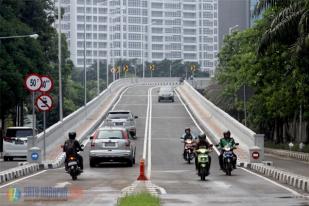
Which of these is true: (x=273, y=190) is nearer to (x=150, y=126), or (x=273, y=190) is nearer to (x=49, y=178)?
(x=49, y=178)

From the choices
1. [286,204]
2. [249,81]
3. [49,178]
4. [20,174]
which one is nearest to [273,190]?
[286,204]

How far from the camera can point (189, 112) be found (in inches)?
2867

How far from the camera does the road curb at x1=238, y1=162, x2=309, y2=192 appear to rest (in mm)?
22569

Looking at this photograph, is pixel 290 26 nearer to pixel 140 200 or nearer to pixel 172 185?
pixel 172 185

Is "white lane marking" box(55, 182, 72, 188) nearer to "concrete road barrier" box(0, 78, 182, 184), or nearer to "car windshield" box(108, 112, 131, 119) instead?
"concrete road barrier" box(0, 78, 182, 184)

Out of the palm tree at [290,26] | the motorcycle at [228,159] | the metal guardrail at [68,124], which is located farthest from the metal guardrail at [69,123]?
the palm tree at [290,26]

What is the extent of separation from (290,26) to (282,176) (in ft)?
38.7

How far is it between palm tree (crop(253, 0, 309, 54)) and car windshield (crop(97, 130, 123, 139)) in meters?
8.42

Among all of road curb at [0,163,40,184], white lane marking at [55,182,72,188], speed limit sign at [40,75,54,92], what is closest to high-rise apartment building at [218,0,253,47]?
speed limit sign at [40,75,54,92]

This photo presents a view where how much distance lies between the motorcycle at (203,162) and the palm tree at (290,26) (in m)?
9.48

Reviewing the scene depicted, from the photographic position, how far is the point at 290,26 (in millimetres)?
36156

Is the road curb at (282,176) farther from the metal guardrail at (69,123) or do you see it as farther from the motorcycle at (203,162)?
the metal guardrail at (69,123)

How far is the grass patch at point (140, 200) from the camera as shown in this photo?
15.8 metres

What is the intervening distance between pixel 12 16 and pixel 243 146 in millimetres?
22996
